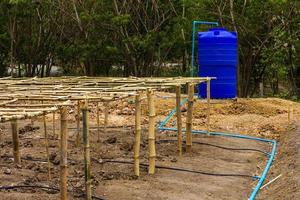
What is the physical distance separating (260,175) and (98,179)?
2.55 meters

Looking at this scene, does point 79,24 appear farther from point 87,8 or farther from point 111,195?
point 111,195

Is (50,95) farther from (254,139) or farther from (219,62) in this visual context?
(219,62)

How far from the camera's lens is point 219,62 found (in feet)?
42.6

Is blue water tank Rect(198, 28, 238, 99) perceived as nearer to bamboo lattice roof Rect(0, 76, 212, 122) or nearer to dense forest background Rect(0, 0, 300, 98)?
dense forest background Rect(0, 0, 300, 98)

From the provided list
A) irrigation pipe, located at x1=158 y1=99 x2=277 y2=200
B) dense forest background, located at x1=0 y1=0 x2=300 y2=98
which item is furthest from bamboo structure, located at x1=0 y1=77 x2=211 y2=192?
dense forest background, located at x1=0 y1=0 x2=300 y2=98

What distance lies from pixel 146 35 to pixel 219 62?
404cm

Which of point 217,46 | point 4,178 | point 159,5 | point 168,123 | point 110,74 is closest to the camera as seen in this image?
point 4,178

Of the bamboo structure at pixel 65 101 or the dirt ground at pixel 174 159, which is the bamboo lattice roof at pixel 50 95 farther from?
the dirt ground at pixel 174 159

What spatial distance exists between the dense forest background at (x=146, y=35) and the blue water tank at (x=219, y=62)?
2.13 metres

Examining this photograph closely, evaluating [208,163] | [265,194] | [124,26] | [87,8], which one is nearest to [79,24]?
[87,8]

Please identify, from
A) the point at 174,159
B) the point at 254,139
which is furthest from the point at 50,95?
the point at 254,139

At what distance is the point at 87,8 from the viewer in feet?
57.5

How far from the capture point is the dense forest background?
1588 cm

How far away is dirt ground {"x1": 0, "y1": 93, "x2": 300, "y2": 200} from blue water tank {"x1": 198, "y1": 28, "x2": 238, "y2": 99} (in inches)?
13.1
